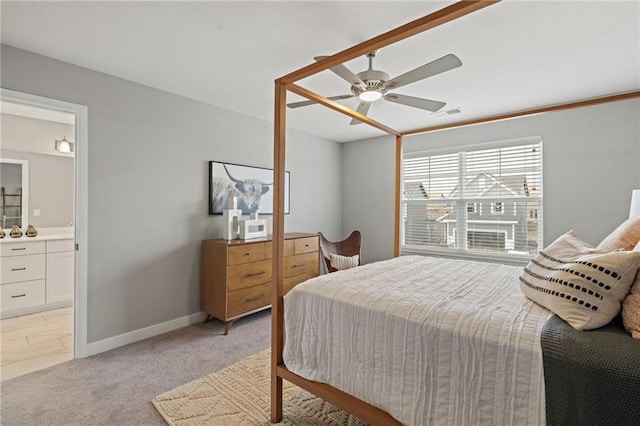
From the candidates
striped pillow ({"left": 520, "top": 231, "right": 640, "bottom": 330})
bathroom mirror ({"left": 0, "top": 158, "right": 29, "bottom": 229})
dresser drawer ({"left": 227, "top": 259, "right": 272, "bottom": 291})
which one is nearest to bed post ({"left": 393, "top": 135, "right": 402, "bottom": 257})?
dresser drawer ({"left": 227, "top": 259, "right": 272, "bottom": 291})

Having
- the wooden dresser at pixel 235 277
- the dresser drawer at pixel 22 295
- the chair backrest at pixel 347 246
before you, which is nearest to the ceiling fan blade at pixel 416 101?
the wooden dresser at pixel 235 277

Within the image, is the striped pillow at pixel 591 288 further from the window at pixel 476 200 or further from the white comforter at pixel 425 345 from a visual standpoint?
the window at pixel 476 200

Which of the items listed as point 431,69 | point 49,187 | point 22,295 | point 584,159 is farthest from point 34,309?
point 584,159

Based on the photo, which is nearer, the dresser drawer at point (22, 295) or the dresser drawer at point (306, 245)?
the dresser drawer at point (22, 295)

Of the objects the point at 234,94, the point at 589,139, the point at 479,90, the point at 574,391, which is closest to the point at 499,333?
the point at 574,391

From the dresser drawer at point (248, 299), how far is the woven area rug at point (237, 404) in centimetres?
83

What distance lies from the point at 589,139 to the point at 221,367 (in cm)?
425

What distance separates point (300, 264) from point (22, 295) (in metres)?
3.26

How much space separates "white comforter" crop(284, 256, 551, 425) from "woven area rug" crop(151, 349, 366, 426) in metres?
0.40

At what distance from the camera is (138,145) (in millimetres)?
2922

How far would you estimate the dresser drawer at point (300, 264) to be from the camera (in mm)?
3645

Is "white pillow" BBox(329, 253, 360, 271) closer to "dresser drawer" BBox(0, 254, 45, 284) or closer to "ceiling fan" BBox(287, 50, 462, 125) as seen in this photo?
"ceiling fan" BBox(287, 50, 462, 125)

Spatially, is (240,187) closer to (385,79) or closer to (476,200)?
(385,79)

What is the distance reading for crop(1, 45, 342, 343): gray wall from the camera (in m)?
2.61
